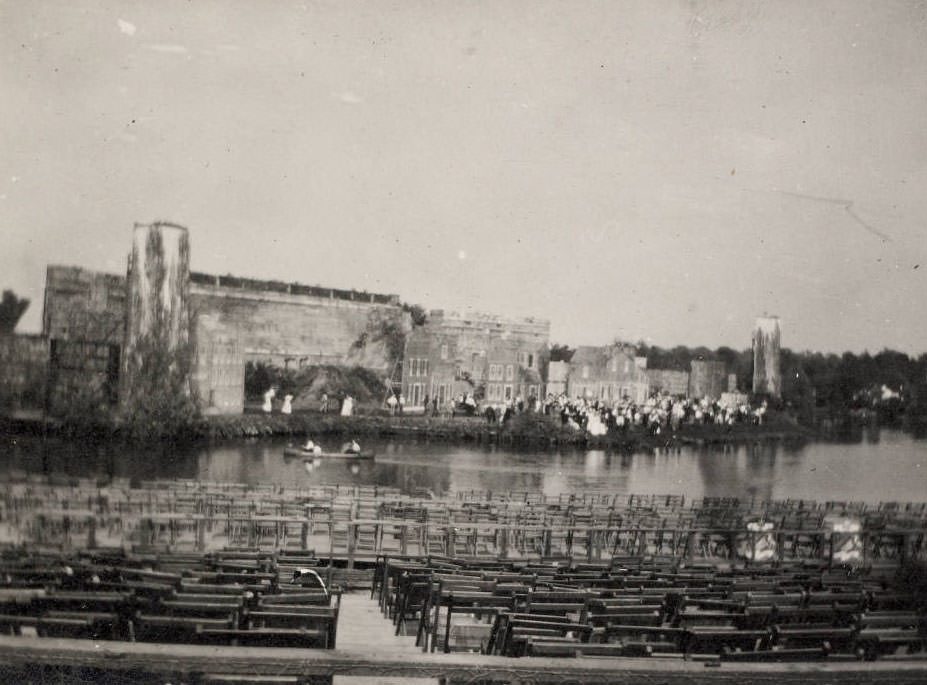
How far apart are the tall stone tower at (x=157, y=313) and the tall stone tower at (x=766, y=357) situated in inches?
282

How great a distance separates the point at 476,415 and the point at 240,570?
635 cm

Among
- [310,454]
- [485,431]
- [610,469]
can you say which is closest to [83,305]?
[310,454]

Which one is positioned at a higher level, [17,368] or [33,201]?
[33,201]

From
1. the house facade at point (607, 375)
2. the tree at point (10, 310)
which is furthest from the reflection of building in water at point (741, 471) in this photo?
the tree at point (10, 310)

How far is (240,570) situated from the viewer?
5.99m

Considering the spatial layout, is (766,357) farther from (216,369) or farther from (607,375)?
(216,369)

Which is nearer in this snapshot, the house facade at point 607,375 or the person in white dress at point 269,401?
the person in white dress at point 269,401

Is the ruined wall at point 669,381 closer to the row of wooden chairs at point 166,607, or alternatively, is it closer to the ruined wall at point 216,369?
the ruined wall at point 216,369

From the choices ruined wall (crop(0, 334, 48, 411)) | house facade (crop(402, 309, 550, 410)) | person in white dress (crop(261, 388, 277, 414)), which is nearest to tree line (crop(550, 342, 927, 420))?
house facade (crop(402, 309, 550, 410))

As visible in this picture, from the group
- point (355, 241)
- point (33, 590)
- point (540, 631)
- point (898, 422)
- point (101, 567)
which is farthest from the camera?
point (898, 422)

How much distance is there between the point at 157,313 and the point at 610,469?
628 centimetres

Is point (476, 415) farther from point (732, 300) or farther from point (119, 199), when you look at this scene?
point (119, 199)

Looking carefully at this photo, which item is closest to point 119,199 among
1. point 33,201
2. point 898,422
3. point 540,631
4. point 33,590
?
point 33,201

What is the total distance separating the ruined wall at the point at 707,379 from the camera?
37.9 feet
